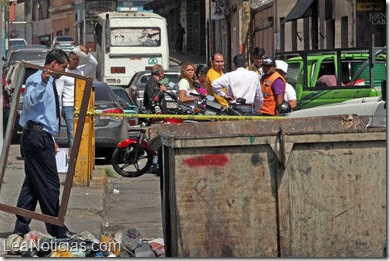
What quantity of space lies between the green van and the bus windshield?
23.2m

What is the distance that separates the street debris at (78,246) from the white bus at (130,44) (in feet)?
104

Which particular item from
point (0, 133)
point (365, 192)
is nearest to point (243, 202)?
point (365, 192)

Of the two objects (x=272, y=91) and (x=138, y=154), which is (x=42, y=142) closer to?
(x=272, y=91)

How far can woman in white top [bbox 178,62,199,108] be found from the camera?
55.9 ft

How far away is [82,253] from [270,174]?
1.89m

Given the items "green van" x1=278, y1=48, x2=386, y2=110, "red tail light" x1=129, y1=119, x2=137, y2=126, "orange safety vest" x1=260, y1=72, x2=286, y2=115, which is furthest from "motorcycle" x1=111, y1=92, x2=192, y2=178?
"red tail light" x1=129, y1=119, x2=137, y2=126

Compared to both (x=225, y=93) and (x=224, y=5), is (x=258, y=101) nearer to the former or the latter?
(x=225, y=93)

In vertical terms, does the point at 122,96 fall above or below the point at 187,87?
below

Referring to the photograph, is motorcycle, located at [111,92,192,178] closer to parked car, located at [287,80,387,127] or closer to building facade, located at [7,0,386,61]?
parked car, located at [287,80,387,127]

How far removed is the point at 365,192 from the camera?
8703 millimetres

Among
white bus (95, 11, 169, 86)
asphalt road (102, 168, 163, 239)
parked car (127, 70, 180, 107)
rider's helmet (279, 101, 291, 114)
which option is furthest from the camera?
white bus (95, 11, 169, 86)

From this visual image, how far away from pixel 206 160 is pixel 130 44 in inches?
1350

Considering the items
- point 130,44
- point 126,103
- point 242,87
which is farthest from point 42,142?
point 130,44

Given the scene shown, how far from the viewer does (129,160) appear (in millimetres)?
17609
